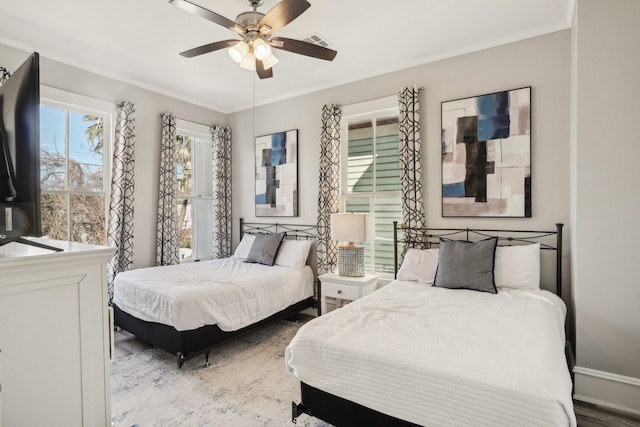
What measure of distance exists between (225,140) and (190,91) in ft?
2.91

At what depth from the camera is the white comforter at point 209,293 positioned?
2.66 meters

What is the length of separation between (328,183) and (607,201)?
251 cm

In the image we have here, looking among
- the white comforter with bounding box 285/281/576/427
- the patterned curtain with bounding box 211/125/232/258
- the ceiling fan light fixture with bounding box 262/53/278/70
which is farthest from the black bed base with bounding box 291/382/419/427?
the patterned curtain with bounding box 211/125/232/258

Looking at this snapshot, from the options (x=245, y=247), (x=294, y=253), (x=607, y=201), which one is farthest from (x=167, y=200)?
(x=607, y=201)

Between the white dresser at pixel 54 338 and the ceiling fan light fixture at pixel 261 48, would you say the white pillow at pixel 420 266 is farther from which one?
the white dresser at pixel 54 338

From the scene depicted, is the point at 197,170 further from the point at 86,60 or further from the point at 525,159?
the point at 525,159

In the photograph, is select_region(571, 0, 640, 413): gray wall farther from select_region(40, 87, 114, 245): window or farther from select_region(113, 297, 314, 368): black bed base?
select_region(40, 87, 114, 245): window

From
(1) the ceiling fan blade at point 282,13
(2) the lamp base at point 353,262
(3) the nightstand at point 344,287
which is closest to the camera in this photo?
(1) the ceiling fan blade at point 282,13

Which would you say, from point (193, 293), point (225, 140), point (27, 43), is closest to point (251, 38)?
point (193, 293)

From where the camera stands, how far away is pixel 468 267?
2.66m

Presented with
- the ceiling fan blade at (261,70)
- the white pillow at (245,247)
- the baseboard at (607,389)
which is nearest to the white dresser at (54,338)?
the ceiling fan blade at (261,70)

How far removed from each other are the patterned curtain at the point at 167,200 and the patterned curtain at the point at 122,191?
363 mm

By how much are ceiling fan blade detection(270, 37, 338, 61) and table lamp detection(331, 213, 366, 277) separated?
1.59 meters

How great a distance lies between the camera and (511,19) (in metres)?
2.66
